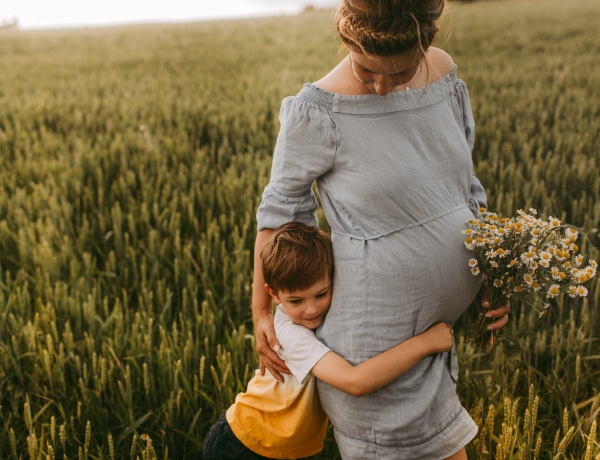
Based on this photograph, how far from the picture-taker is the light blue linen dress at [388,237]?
1299 millimetres

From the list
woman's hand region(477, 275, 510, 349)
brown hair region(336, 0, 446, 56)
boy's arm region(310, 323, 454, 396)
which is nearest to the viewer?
brown hair region(336, 0, 446, 56)

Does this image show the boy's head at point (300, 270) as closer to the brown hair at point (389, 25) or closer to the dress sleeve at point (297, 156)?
the dress sleeve at point (297, 156)

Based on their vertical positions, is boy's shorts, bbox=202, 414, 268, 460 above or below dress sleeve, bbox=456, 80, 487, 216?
below

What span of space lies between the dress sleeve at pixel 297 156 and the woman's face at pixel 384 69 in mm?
115

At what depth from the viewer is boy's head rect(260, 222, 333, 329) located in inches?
51.5

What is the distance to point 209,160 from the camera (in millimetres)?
3697

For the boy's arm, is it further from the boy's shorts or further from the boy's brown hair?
the boy's shorts

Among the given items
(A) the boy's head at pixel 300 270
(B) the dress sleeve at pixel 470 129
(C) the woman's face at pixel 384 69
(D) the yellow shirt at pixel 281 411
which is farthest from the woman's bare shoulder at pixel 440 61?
(D) the yellow shirt at pixel 281 411

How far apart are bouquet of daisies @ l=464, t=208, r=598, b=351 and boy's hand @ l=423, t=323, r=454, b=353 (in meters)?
0.15

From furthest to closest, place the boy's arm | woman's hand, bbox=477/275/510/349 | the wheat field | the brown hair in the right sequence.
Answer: the wheat field
woman's hand, bbox=477/275/510/349
the boy's arm
the brown hair

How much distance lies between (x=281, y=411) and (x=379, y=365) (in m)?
0.30

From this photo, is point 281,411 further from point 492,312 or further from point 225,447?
point 492,312

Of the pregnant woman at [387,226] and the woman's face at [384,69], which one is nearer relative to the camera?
the woman's face at [384,69]

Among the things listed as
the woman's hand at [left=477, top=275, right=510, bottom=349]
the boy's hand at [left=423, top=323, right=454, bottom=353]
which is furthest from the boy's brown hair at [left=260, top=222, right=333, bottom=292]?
the woman's hand at [left=477, top=275, right=510, bottom=349]
